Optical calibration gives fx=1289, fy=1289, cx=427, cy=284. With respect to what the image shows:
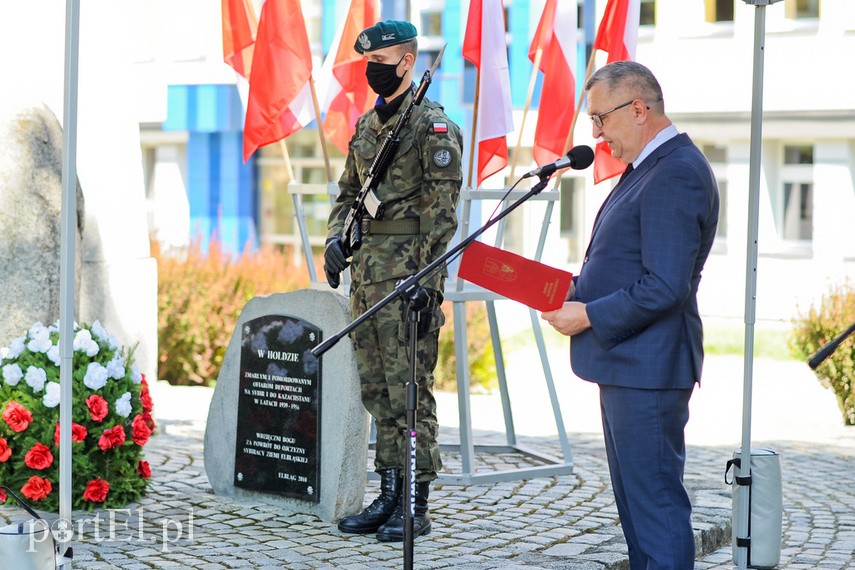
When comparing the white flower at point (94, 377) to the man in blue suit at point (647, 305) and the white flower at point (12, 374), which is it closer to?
the white flower at point (12, 374)

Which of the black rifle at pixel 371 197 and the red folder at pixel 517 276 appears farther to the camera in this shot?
the black rifle at pixel 371 197

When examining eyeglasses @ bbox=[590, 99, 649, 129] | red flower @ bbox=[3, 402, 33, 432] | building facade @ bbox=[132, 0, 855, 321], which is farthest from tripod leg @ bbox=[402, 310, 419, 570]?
building facade @ bbox=[132, 0, 855, 321]

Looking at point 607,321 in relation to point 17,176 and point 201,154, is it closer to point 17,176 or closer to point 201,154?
point 17,176

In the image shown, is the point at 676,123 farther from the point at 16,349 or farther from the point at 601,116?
the point at 601,116

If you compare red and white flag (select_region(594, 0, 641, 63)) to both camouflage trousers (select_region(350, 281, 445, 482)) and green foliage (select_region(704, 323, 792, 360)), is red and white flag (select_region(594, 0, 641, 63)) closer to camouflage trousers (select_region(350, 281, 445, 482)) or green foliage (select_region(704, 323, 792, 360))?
camouflage trousers (select_region(350, 281, 445, 482))

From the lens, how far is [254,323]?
671 centimetres

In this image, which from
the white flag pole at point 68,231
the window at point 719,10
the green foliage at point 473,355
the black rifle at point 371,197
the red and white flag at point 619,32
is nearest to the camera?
the white flag pole at point 68,231

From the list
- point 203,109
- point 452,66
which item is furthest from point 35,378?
point 203,109

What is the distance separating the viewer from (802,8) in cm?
2223

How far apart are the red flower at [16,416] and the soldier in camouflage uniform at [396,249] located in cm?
162

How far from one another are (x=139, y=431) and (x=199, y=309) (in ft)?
19.1

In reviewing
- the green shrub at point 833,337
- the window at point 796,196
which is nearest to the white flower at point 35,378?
the green shrub at point 833,337

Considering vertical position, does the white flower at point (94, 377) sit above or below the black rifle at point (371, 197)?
below

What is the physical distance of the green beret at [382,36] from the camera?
5.68m
